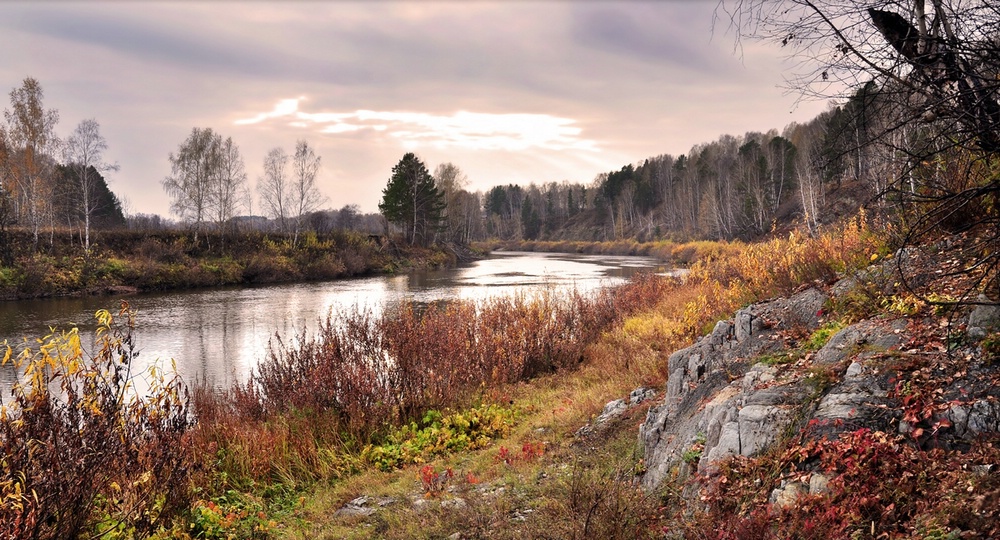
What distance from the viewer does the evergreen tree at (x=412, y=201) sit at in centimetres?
5644

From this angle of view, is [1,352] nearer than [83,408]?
No

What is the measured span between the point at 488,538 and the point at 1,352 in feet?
59.4

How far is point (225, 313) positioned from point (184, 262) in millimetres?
15642

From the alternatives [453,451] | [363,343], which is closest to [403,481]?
[453,451]

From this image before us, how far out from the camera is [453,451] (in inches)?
316

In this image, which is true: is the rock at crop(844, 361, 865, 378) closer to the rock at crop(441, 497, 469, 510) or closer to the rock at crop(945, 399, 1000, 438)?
the rock at crop(945, 399, 1000, 438)

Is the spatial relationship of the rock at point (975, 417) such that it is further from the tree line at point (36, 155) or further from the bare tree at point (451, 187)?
the bare tree at point (451, 187)

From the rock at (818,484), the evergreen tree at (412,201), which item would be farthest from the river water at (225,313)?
the evergreen tree at (412,201)

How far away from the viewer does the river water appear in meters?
14.9

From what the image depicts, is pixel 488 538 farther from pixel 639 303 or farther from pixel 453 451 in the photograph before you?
pixel 639 303

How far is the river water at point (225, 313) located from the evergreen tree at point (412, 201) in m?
20.5

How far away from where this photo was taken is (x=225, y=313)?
2270 cm

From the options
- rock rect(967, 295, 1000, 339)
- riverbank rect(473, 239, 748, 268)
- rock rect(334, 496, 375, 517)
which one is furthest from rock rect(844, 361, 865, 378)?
riverbank rect(473, 239, 748, 268)

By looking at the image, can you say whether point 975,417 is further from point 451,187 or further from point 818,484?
point 451,187
